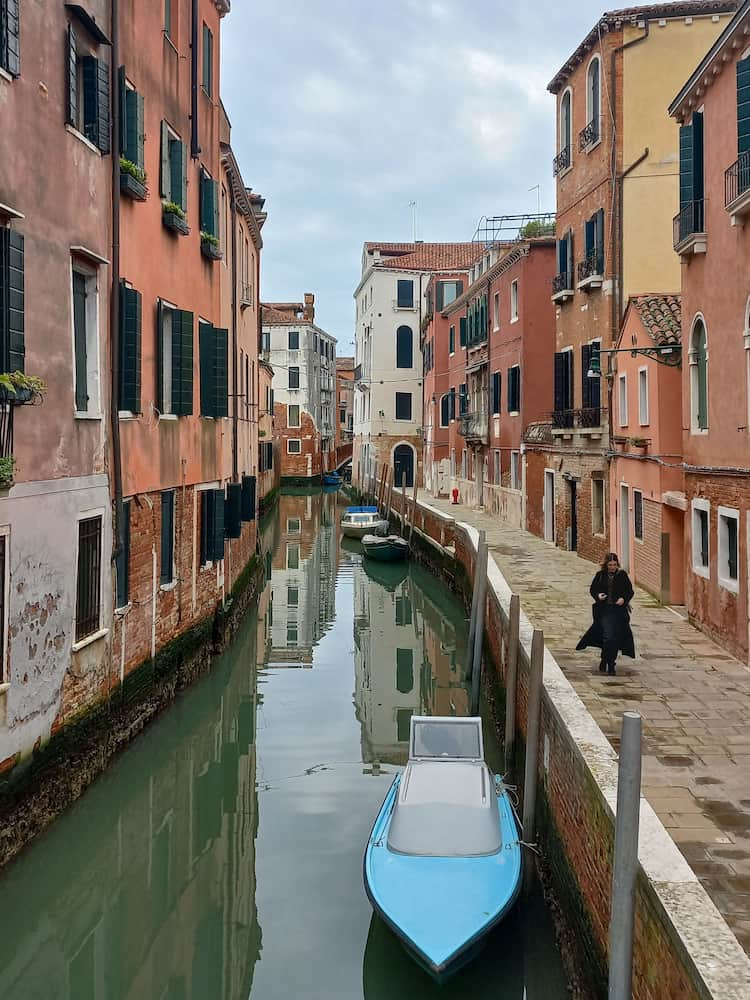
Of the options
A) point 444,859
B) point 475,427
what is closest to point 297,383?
point 475,427

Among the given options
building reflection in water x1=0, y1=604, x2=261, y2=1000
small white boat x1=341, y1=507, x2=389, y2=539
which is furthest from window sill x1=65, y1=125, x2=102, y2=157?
small white boat x1=341, y1=507, x2=389, y2=539

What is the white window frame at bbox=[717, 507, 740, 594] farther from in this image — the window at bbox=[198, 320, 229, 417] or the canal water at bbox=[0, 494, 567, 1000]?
the window at bbox=[198, 320, 229, 417]

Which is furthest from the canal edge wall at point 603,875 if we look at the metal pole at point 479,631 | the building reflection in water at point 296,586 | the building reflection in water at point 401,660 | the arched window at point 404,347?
the arched window at point 404,347

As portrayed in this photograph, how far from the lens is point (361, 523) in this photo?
31.0 metres

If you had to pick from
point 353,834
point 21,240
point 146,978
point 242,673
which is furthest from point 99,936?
point 242,673

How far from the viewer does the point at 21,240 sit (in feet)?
22.1

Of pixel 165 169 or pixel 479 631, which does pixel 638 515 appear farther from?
pixel 165 169

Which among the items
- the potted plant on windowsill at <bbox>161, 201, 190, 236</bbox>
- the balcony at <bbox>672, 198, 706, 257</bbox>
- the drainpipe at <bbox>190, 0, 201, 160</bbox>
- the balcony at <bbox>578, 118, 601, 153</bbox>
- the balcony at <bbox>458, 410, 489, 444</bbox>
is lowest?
the balcony at <bbox>458, 410, 489, 444</bbox>

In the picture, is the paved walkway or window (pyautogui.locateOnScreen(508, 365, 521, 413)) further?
window (pyautogui.locateOnScreen(508, 365, 521, 413))

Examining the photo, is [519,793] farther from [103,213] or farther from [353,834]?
[103,213]

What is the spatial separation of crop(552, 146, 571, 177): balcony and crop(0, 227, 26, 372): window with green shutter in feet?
44.8

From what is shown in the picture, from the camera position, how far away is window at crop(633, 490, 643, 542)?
14.0 meters

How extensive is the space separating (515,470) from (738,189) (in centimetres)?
1491

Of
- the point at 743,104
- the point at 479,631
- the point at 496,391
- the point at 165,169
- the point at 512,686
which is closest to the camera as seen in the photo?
the point at 743,104
